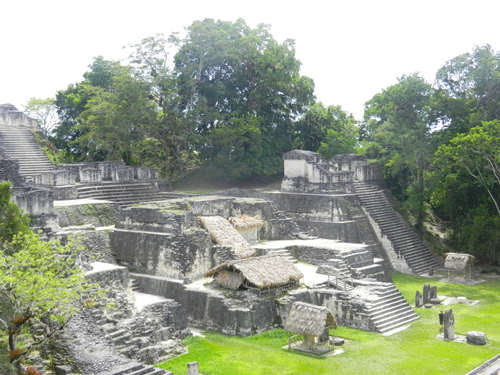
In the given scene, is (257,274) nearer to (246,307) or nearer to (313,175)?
(246,307)

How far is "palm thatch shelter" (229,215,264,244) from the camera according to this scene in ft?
63.1

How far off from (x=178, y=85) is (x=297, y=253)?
12695mm

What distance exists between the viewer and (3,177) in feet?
→ 53.5

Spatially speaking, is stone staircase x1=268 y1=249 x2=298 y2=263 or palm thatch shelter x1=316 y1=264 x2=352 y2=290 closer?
palm thatch shelter x1=316 y1=264 x2=352 y2=290

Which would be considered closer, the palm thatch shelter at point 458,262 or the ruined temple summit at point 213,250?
the ruined temple summit at point 213,250

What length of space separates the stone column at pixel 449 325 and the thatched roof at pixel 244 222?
25.0ft

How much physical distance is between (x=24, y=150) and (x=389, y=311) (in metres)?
16.4

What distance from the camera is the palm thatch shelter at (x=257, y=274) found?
14756mm

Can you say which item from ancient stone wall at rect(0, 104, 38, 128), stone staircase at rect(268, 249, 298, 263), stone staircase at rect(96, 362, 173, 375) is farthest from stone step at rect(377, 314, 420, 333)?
ancient stone wall at rect(0, 104, 38, 128)

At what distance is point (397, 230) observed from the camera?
23.6m

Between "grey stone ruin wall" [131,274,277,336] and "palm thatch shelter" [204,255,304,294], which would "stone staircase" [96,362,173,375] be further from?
"palm thatch shelter" [204,255,304,294]

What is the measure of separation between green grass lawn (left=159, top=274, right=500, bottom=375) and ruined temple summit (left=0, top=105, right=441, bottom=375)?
0.51m

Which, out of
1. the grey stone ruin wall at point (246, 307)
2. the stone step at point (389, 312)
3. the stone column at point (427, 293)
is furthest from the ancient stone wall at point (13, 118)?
the stone column at point (427, 293)

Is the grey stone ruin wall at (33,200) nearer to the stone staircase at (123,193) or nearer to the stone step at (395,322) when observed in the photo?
the stone staircase at (123,193)
